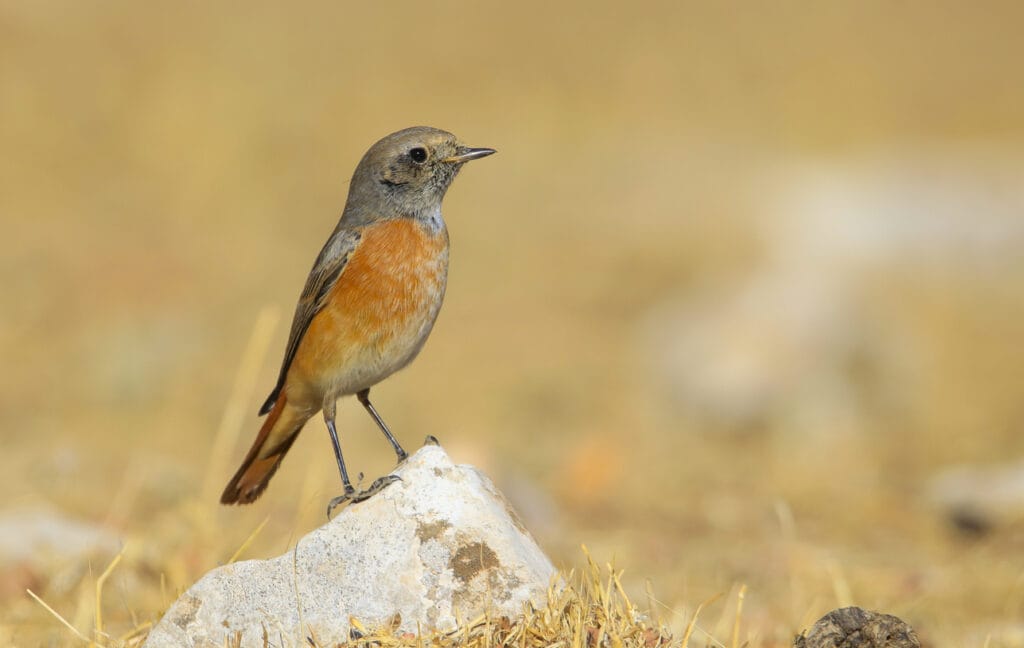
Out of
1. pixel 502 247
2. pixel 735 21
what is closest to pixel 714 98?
pixel 735 21

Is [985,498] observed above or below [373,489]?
above

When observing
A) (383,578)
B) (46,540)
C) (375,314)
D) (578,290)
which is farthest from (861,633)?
(578,290)

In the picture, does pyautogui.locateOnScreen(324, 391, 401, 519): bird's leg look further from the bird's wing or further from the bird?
the bird's wing

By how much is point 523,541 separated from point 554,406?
8375 millimetres

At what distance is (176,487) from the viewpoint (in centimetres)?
798

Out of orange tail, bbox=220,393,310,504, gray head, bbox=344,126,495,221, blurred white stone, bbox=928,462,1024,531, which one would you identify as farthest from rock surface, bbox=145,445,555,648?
blurred white stone, bbox=928,462,1024,531

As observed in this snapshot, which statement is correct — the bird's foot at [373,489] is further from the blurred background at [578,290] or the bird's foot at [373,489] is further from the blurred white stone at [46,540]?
the blurred white stone at [46,540]

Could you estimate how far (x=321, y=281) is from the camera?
5547mm

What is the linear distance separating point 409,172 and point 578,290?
1040 cm

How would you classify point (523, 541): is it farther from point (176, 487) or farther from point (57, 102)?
point (57, 102)

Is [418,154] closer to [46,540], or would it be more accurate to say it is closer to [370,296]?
[370,296]

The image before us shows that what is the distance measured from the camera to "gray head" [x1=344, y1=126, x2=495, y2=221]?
5672 mm

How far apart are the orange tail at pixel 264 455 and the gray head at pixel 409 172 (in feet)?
2.80

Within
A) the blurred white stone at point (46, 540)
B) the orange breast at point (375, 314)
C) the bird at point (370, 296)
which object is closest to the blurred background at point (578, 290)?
the blurred white stone at point (46, 540)
